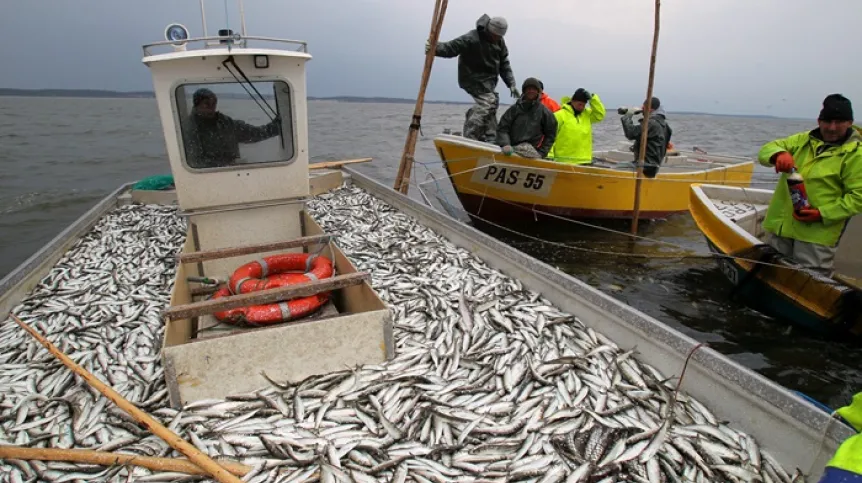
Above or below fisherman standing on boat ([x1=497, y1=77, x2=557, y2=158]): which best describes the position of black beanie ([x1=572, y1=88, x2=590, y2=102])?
above

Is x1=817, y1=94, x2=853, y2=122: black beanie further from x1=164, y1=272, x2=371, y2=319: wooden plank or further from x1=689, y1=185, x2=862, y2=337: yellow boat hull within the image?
x1=164, y1=272, x2=371, y2=319: wooden plank

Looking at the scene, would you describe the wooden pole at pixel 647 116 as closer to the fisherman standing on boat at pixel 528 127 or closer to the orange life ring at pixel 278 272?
the fisherman standing on boat at pixel 528 127

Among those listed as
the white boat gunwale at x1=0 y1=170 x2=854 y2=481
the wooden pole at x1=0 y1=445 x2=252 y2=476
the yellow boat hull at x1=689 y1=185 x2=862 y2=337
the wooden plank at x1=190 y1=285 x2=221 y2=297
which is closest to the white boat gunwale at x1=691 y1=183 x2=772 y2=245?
the yellow boat hull at x1=689 y1=185 x2=862 y2=337

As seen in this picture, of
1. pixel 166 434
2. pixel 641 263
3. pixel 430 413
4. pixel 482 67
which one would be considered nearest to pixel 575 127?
pixel 482 67

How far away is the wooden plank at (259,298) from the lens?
384cm

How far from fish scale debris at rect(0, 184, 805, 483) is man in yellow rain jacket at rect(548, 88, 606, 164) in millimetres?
6893

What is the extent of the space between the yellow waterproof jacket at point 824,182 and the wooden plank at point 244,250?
5.71 meters

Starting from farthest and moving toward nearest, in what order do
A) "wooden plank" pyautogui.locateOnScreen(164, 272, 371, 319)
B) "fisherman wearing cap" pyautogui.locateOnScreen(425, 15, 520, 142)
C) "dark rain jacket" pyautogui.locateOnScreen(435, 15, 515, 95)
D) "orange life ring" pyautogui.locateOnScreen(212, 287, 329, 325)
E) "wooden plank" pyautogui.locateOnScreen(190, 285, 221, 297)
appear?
"dark rain jacket" pyautogui.locateOnScreen(435, 15, 515, 95)
"fisherman wearing cap" pyautogui.locateOnScreen(425, 15, 520, 142)
"wooden plank" pyautogui.locateOnScreen(190, 285, 221, 297)
"orange life ring" pyautogui.locateOnScreen(212, 287, 329, 325)
"wooden plank" pyautogui.locateOnScreen(164, 272, 371, 319)

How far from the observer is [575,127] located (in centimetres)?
1102

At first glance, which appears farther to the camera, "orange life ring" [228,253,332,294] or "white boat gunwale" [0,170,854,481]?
"orange life ring" [228,253,332,294]

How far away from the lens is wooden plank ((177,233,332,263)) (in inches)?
209

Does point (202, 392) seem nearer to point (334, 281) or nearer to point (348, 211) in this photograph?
point (334, 281)

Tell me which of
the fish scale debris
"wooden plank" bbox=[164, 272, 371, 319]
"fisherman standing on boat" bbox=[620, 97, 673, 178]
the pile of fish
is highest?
"fisherman standing on boat" bbox=[620, 97, 673, 178]

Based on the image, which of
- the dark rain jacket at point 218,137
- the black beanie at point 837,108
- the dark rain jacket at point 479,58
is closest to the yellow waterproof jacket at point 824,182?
the black beanie at point 837,108
